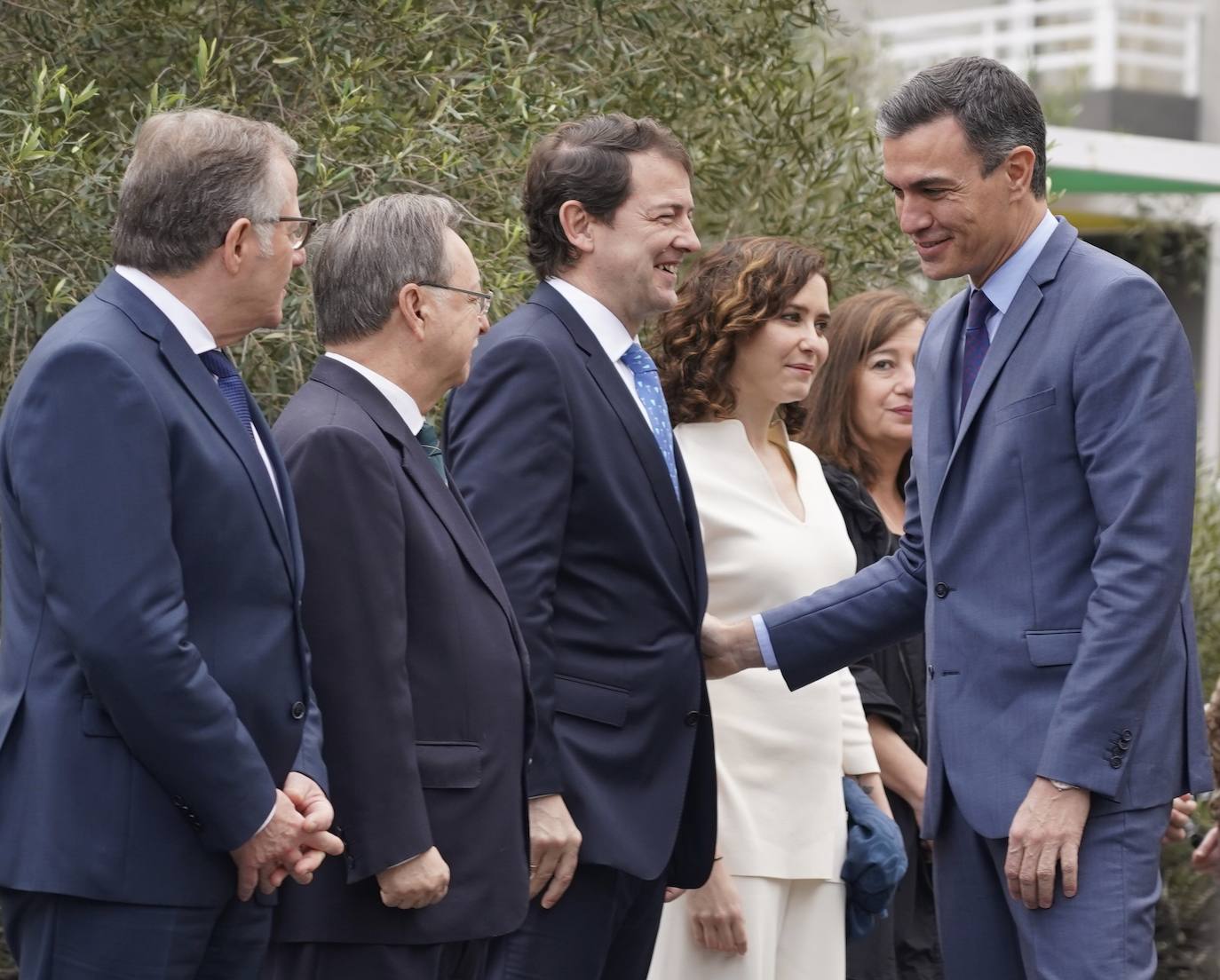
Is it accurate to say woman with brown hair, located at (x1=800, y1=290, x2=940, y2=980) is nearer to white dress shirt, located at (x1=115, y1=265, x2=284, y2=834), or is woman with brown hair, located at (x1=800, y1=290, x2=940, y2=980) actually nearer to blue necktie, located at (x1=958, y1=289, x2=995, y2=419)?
blue necktie, located at (x1=958, y1=289, x2=995, y2=419)

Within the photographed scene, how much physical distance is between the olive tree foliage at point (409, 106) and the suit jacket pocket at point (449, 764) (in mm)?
1827

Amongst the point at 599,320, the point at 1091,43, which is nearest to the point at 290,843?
the point at 599,320

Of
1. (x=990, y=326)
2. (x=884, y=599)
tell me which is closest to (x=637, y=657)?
(x=884, y=599)

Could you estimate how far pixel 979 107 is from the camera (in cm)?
385

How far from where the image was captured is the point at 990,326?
155 inches

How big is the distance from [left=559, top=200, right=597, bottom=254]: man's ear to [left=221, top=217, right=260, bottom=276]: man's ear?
117cm

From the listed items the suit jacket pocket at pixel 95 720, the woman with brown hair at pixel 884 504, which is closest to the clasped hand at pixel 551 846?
the suit jacket pocket at pixel 95 720

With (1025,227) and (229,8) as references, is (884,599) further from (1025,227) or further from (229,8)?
(229,8)

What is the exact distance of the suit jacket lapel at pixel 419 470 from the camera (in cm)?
363

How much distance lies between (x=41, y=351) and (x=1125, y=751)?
210 cm

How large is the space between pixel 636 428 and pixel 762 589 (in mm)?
841

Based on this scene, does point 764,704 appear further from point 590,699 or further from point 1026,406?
point 1026,406

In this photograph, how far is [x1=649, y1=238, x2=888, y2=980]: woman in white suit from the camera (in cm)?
470

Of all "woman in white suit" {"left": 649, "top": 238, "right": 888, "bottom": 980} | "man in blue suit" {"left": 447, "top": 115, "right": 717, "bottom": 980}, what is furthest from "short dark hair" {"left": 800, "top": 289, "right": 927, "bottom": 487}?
"man in blue suit" {"left": 447, "top": 115, "right": 717, "bottom": 980}
